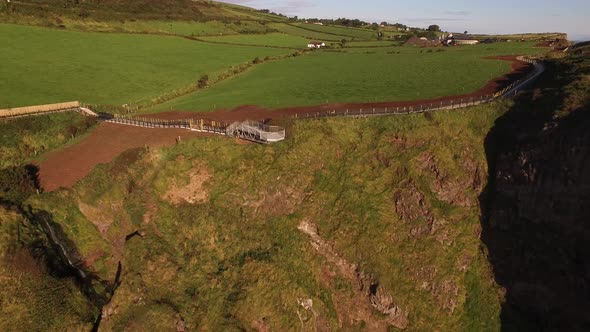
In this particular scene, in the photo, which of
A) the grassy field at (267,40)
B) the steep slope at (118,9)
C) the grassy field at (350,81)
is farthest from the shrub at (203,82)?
the steep slope at (118,9)

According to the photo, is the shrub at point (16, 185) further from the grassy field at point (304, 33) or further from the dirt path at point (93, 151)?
the grassy field at point (304, 33)

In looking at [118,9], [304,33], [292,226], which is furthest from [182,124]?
[304,33]

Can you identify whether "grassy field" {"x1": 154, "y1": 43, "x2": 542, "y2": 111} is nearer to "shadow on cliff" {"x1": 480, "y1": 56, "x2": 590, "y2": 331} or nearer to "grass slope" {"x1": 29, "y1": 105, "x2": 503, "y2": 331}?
"grass slope" {"x1": 29, "y1": 105, "x2": 503, "y2": 331}

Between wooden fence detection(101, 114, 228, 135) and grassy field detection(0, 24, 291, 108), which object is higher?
grassy field detection(0, 24, 291, 108)

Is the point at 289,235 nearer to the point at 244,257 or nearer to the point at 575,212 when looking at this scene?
the point at 244,257

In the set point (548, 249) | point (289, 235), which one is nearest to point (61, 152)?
point (289, 235)

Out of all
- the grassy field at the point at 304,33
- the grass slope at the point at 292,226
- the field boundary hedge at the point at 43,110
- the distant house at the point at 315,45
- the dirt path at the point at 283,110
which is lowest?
the grass slope at the point at 292,226

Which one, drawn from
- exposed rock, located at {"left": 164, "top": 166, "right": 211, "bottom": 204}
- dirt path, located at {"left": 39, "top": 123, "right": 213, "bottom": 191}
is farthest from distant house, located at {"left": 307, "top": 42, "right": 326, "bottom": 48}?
exposed rock, located at {"left": 164, "top": 166, "right": 211, "bottom": 204}

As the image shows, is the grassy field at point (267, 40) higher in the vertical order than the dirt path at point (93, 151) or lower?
higher
